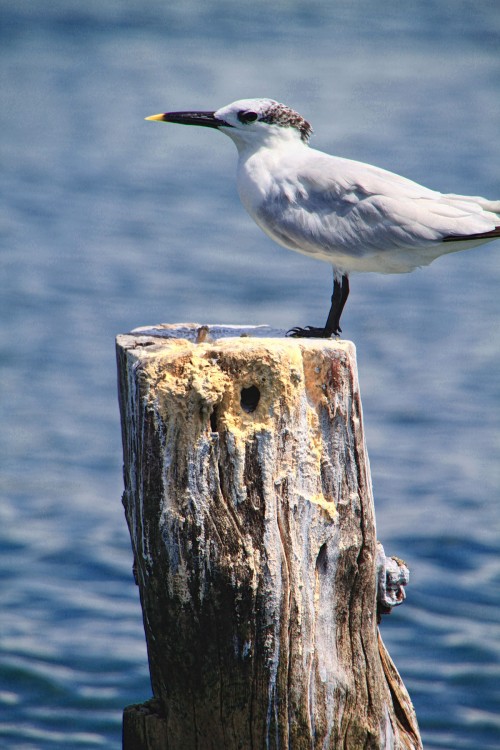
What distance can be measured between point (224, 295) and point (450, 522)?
16.3 feet

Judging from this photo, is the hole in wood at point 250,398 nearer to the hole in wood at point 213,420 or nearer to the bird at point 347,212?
the hole in wood at point 213,420

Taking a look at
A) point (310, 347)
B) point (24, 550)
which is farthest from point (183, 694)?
point (24, 550)

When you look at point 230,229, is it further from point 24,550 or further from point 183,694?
point 183,694

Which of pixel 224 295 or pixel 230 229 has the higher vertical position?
pixel 230 229

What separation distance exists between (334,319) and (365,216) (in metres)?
0.45

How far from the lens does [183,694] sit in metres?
3.73

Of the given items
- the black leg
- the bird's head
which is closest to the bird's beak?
the bird's head

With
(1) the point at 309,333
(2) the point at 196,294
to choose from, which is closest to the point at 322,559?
(1) the point at 309,333

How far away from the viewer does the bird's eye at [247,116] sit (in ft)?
16.9

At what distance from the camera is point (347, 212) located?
195 inches

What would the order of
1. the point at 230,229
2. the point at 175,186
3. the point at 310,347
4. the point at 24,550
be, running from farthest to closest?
the point at 175,186
the point at 230,229
the point at 24,550
the point at 310,347

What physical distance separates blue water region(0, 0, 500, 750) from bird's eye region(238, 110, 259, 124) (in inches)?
126

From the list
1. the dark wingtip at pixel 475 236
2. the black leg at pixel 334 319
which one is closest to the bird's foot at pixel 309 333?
the black leg at pixel 334 319

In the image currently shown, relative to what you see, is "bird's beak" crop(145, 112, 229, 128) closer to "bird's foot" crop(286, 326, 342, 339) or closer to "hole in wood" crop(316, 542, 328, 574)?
"bird's foot" crop(286, 326, 342, 339)
